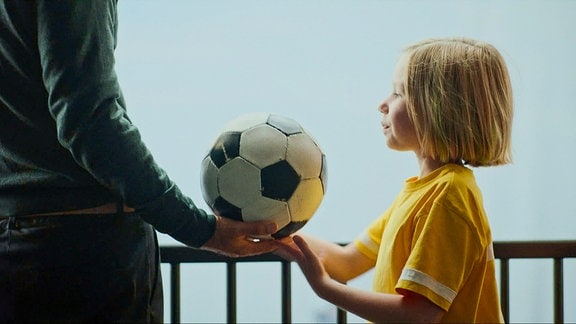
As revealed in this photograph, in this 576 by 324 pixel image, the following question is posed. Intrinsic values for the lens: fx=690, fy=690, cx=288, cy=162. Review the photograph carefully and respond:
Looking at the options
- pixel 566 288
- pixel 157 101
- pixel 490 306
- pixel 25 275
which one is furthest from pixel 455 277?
pixel 157 101

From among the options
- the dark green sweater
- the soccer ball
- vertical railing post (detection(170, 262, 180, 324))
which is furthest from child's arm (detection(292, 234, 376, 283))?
the dark green sweater

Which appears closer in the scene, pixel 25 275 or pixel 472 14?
pixel 25 275

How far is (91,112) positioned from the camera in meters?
1.13

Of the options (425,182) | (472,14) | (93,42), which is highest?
(472,14)

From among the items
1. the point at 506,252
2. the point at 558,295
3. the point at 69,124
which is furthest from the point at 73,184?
the point at 558,295

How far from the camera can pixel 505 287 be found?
1802 millimetres

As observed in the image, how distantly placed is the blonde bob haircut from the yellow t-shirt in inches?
2.1

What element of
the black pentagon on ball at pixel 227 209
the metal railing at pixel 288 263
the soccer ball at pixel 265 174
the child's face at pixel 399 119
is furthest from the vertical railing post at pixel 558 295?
the black pentagon on ball at pixel 227 209

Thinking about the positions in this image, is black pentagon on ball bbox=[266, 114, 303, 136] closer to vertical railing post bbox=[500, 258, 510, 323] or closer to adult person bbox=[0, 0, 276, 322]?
adult person bbox=[0, 0, 276, 322]

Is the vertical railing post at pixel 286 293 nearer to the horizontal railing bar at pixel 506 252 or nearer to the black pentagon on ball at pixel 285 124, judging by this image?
the horizontal railing bar at pixel 506 252

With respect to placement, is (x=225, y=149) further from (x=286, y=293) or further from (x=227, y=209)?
(x=286, y=293)

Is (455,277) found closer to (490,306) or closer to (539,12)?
(490,306)

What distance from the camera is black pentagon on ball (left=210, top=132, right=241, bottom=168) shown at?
139cm

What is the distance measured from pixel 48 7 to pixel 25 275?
0.45 m
